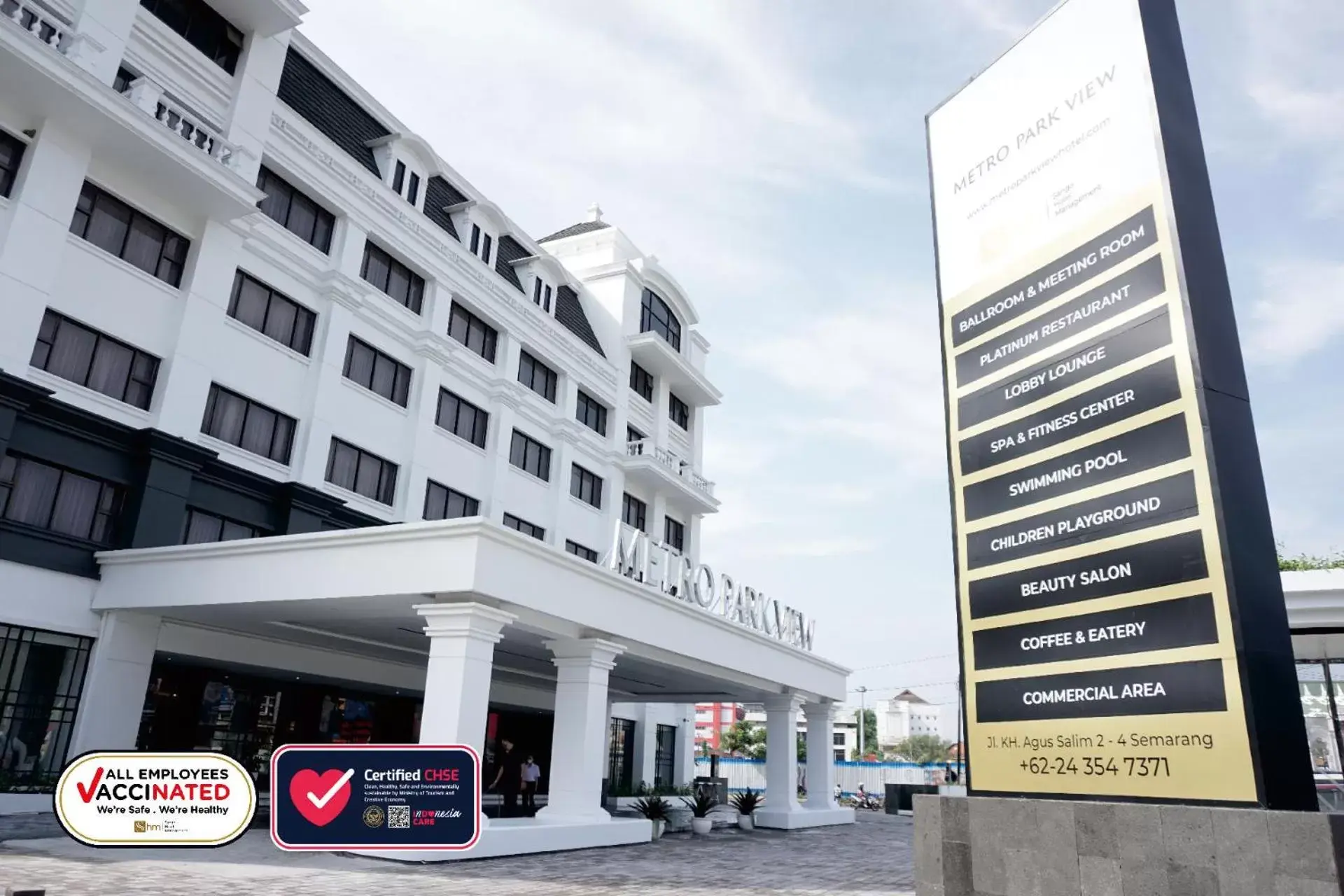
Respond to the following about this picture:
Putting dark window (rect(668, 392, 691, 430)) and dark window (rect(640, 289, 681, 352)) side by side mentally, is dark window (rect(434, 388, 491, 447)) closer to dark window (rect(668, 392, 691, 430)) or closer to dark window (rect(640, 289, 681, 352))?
dark window (rect(640, 289, 681, 352))

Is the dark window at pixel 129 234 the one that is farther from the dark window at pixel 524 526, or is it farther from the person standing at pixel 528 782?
the person standing at pixel 528 782

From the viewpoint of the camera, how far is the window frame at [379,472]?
23266 mm

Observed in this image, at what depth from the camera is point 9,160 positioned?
57.1 ft

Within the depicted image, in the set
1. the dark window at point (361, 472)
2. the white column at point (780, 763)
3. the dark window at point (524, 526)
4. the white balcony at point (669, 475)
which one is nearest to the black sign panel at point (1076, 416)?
the dark window at point (361, 472)

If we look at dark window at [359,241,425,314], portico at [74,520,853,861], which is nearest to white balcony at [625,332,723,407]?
dark window at [359,241,425,314]

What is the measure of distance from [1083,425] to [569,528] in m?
25.0

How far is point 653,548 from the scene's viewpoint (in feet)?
68.3

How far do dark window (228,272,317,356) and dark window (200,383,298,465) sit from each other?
5.86 feet

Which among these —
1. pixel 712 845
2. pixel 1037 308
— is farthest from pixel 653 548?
pixel 1037 308

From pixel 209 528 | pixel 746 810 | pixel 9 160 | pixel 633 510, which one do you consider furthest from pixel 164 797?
pixel 633 510

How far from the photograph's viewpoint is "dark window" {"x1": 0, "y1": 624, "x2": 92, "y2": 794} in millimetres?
16156

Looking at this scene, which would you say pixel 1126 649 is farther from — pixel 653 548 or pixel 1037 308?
pixel 653 548

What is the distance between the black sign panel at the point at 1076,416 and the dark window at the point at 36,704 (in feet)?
54.3

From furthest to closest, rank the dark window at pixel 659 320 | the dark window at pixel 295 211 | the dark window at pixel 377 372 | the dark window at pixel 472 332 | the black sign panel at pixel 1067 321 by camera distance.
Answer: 1. the dark window at pixel 659 320
2. the dark window at pixel 472 332
3. the dark window at pixel 377 372
4. the dark window at pixel 295 211
5. the black sign panel at pixel 1067 321
